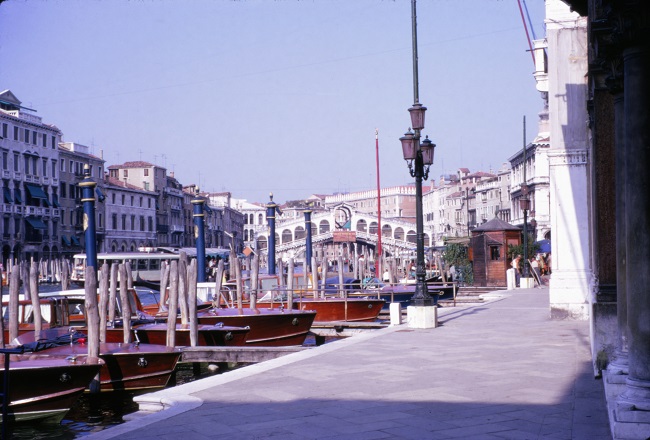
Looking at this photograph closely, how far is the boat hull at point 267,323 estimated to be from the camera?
1880 cm

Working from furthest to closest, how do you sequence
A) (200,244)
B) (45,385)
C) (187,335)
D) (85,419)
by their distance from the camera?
(200,244)
(187,335)
(85,419)
(45,385)

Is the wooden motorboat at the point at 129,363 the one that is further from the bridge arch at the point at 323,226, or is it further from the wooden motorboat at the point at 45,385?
the bridge arch at the point at 323,226

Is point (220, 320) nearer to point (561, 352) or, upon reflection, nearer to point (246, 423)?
point (561, 352)

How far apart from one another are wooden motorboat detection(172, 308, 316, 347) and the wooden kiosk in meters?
17.0

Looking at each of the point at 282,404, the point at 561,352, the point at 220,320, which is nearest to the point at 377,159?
the point at 220,320

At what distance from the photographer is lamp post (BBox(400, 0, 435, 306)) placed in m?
16.6

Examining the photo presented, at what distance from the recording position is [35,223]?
69.8m

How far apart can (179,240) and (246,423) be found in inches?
3951

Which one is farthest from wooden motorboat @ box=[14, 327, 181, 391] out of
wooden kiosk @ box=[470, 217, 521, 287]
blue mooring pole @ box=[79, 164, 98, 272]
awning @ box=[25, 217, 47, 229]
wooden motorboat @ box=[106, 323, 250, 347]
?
awning @ box=[25, 217, 47, 229]

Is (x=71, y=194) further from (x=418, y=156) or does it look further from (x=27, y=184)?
(x=418, y=156)

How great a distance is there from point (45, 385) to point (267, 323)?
25.5ft

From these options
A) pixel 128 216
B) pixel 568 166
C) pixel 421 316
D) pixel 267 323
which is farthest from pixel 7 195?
pixel 568 166

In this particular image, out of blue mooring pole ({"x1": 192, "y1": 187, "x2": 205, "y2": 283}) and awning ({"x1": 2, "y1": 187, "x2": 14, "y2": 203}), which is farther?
awning ({"x1": 2, "y1": 187, "x2": 14, "y2": 203})

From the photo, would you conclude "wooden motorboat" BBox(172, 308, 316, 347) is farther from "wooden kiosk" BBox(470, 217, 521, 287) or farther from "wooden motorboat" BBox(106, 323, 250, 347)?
"wooden kiosk" BBox(470, 217, 521, 287)
